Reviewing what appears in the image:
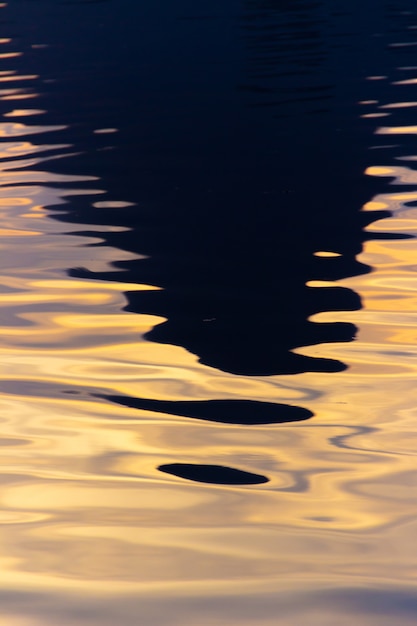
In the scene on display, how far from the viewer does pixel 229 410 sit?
274 cm

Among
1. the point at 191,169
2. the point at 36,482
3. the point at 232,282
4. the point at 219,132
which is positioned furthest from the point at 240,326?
the point at 219,132

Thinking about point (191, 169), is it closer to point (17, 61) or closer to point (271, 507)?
point (271, 507)

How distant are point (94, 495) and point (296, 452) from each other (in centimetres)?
51

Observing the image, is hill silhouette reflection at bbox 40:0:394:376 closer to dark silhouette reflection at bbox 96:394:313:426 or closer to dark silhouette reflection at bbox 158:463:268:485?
dark silhouette reflection at bbox 96:394:313:426

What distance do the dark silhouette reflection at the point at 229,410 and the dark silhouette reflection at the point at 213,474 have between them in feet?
0.81

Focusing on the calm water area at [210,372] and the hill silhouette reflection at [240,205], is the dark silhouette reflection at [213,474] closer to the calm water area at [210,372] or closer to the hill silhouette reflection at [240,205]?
the calm water area at [210,372]

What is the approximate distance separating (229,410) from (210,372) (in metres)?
0.28

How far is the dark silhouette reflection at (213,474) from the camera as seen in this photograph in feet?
7.75

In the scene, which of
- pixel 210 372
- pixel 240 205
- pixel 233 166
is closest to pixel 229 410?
pixel 210 372

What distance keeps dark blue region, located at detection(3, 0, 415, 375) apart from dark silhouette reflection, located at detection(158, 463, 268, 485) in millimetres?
591

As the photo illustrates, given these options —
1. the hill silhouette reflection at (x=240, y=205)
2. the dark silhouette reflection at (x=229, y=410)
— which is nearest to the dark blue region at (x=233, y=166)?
the hill silhouette reflection at (x=240, y=205)

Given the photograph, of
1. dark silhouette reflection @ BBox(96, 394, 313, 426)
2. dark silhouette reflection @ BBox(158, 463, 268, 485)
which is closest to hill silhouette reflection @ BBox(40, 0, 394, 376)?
dark silhouette reflection @ BBox(96, 394, 313, 426)

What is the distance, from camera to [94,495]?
2.33 m

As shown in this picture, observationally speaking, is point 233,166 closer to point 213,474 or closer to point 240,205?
point 240,205
